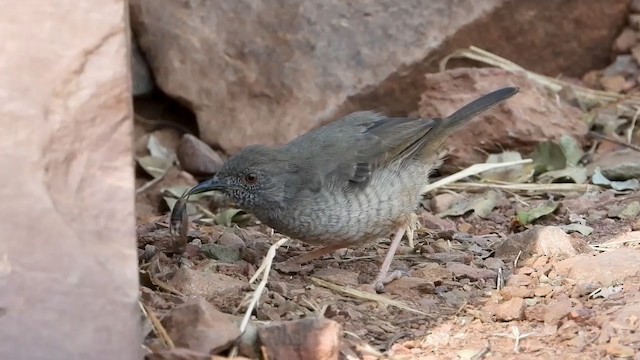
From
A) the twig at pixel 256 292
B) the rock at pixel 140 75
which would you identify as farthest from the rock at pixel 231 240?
the rock at pixel 140 75

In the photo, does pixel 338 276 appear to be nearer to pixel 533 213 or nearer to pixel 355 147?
pixel 355 147

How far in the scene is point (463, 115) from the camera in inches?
211

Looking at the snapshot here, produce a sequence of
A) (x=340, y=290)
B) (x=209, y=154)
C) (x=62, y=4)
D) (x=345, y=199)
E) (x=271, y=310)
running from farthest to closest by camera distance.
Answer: (x=209, y=154)
(x=345, y=199)
(x=340, y=290)
(x=271, y=310)
(x=62, y=4)

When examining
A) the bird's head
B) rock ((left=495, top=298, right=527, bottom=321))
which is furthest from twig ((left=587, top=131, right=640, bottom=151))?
rock ((left=495, top=298, right=527, bottom=321))

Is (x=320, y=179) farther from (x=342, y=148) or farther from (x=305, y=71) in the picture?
(x=305, y=71)

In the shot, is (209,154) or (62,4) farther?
(209,154)

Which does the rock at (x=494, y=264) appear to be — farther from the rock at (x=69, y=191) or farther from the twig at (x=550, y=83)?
the twig at (x=550, y=83)

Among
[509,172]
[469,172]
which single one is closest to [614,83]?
[509,172]

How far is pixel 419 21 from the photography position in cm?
710

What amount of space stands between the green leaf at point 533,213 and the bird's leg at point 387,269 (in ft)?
3.19

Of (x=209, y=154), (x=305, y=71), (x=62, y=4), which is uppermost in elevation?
(x=62, y=4)

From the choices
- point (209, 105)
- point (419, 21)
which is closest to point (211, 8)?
point (209, 105)

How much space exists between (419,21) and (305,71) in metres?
0.89

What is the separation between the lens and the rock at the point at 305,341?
3383 mm
